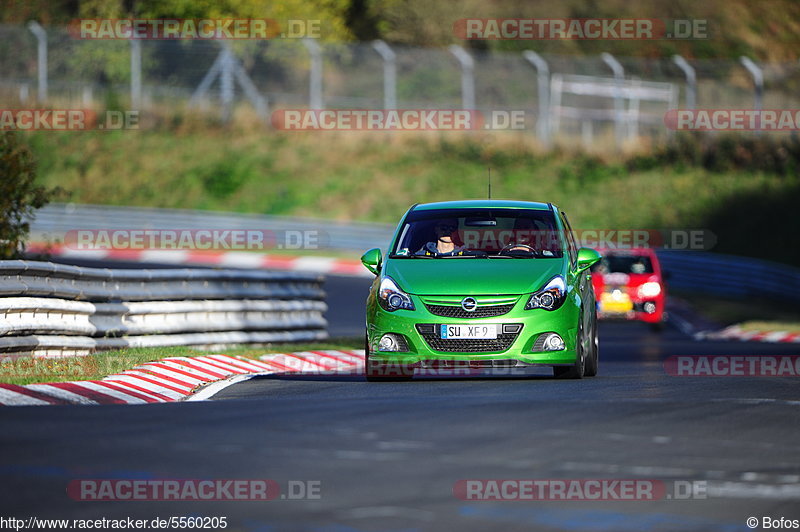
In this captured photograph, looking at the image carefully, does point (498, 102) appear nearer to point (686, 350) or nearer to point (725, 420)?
point (686, 350)

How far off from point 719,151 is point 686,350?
28148mm

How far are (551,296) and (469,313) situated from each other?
0.77m

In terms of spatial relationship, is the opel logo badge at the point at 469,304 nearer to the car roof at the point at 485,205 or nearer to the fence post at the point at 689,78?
the car roof at the point at 485,205

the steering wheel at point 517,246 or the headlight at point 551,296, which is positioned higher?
the steering wheel at point 517,246

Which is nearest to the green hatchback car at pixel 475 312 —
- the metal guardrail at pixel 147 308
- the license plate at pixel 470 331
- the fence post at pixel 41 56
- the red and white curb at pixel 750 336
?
the license plate at pixel 470 331

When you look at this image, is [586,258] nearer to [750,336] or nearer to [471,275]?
[471,275]

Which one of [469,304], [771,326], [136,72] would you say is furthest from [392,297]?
[136,72]

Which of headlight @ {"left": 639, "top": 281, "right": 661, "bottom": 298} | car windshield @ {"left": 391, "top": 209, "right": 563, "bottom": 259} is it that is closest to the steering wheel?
car windshield @ {"left": 391, "top": 209, "right": 563, "bottom": 259}

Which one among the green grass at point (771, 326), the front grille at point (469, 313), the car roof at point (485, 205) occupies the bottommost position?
the green grass at point (771, 326)

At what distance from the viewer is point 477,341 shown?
1319cm

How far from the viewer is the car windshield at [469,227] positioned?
1411 cm

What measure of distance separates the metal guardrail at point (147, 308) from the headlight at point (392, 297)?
3.23 m

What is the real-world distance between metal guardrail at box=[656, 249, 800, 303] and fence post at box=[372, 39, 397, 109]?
9880mm

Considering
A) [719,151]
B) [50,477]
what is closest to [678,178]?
[719,151]
